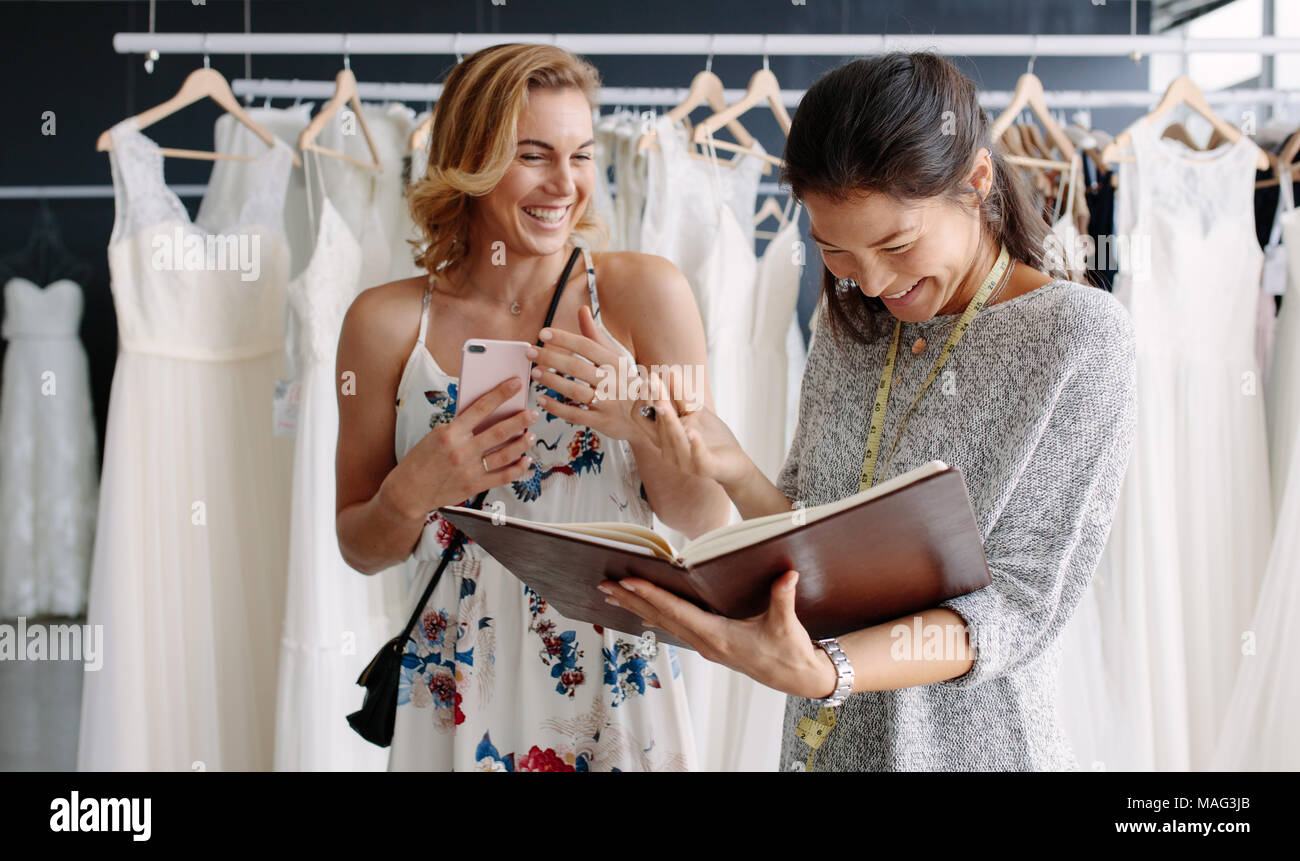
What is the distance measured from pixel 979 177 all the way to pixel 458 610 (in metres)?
0.72

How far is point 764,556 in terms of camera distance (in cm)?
72

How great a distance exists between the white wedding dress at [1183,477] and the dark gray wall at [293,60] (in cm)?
96

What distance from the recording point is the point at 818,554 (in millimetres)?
724

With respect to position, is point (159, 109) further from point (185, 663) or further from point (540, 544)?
point (540, 544)

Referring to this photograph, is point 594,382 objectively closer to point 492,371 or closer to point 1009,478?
point 492,371

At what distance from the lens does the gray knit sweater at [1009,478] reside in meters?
0.77

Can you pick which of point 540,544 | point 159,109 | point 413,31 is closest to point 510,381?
point 540,544

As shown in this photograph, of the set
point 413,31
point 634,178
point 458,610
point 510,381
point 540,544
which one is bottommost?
point 458,610

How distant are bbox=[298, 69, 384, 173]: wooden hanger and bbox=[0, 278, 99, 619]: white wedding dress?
1.03 meters

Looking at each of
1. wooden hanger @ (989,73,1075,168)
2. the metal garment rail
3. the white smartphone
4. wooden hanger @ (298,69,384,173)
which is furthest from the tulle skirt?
wooden hanger @ (989,73,1075,168)

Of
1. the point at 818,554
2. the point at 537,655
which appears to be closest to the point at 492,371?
the point at 537,655

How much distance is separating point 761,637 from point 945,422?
247mm

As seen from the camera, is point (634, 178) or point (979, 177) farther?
point (634, 178)

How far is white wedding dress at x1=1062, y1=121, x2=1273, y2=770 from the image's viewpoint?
179 cm
